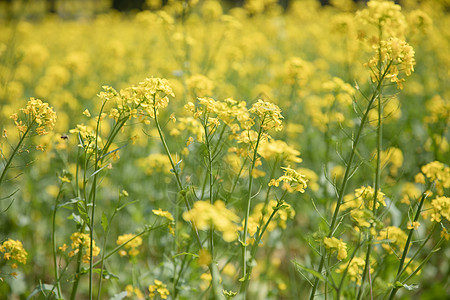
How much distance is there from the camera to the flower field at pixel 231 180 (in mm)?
1641

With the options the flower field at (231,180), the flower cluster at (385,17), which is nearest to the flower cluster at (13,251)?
the flower field at (231,180)

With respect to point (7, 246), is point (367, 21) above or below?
above

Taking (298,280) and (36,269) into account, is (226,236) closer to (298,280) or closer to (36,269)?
(298,280)

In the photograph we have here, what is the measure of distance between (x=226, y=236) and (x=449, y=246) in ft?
8.30

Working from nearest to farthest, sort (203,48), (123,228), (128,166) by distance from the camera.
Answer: (123,228)
(128,166)
(203,48)

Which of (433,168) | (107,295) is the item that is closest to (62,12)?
(107,295)

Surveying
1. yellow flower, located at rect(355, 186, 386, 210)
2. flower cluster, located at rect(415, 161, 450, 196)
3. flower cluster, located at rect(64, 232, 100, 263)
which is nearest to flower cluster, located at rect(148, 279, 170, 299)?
flower cluster, located at rect(64, 232, 100, 263)

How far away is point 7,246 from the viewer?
1786mm

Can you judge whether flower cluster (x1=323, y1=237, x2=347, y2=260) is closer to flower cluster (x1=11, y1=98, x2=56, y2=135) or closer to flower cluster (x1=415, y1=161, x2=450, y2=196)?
flower cluster (x1=415, y1=161, x2=450, y2=196)

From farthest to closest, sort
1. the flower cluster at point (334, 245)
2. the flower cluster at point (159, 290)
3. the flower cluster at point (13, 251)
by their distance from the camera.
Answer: the flower cluster at point (159, 290) < the flower cluster at point (13, 251) < the flower cluster at point (334, 245)

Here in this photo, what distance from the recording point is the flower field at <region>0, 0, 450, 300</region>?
1.64m

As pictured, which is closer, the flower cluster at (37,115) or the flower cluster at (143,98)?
the flower cluster at (143,98)

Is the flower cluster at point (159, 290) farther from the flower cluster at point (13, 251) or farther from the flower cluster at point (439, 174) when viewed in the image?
the flower cluster at point (439, 174)

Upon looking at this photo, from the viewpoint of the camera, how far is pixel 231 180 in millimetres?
2043
